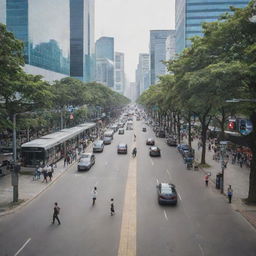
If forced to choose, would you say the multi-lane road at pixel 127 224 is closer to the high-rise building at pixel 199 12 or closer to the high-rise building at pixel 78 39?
the high-rise building at pixel 199 12

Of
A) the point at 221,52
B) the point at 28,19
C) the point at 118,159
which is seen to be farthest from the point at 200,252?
the point at 28,19

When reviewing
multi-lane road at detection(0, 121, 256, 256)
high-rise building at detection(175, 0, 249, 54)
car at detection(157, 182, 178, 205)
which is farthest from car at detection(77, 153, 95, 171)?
high-rise building at detection(175, 0, 249, 54)

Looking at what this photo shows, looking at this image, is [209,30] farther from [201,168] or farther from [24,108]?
[24,108]

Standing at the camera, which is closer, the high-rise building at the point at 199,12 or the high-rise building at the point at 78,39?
the high-rise building at the point at 199,12

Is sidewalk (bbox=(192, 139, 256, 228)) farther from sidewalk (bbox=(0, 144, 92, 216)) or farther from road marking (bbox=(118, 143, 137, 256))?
sidewalk (bbox=(0, 144, 92, 216))

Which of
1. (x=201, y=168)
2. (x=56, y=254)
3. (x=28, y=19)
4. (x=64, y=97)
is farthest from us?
(x=28, y=19)

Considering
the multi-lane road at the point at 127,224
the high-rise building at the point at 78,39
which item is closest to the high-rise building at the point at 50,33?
the high-rise building at the point at 78,39

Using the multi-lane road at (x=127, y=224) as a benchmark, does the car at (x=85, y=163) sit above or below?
above
